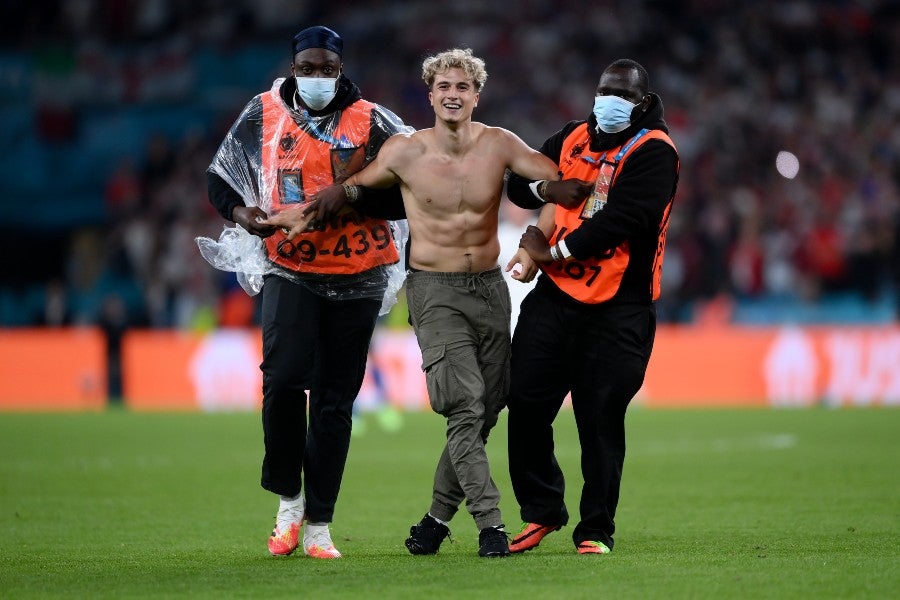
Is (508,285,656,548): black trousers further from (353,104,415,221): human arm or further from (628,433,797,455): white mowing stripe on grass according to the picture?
(628,433,797,455): white mowing stripe on grass

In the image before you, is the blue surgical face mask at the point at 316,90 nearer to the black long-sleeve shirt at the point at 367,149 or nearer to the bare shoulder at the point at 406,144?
the black long-sleeve shirt at the point at 367,149

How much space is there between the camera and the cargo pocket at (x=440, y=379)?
695cm

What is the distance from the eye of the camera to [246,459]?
42.7 ft

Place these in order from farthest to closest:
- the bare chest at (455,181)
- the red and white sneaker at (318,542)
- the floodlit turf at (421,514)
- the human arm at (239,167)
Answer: the human arm at (239,167)
the red and white sneaker at (318,542)
the bare chest at (455,181)
the floodlit turf at (421,514)

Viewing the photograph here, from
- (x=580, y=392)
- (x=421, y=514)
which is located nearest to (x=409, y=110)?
(x=421, y=514)

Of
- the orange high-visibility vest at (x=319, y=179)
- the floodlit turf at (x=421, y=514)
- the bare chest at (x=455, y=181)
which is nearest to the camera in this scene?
the floodlit turf at (x=421, y=514)

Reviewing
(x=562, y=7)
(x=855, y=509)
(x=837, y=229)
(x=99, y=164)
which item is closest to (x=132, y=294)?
(x=99, y=164)

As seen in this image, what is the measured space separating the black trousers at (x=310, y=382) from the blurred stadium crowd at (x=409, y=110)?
14.3 m

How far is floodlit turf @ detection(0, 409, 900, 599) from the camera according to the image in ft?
19.9

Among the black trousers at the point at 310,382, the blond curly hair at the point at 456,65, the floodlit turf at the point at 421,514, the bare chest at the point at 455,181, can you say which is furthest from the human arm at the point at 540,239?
the floodlit turf at the point at 421,514

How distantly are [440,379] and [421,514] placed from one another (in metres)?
2.36

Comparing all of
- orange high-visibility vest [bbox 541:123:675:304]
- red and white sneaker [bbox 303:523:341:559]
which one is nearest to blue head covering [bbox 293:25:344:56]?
orange high-visibility vest [bbox 541:123:675:304]

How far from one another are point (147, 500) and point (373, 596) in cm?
460

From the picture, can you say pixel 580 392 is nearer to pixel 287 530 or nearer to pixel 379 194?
pixel 379 194
